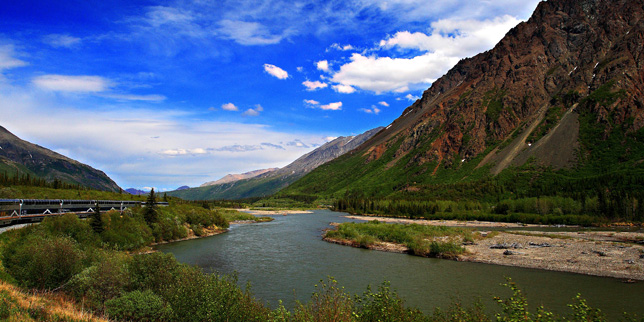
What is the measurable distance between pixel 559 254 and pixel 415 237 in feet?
59.2

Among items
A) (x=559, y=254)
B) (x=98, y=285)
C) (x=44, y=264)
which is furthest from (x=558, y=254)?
(x=44, y=264)

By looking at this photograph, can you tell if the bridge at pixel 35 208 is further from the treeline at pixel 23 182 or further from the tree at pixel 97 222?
the treeline at pixel 23 182

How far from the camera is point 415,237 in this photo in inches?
1987

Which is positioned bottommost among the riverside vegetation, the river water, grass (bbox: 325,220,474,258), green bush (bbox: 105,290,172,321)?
the river water

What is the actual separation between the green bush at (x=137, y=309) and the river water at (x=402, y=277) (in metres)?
5.62

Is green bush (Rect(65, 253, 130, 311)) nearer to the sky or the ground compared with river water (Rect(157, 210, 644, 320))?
nearer to the sky

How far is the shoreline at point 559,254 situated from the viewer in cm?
3432

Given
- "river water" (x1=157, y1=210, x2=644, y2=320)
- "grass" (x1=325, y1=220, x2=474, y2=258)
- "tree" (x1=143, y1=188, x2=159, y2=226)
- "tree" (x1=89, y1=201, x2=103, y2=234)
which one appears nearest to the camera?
"river water" (x1=157, y1=210, x2=644, y2=320)

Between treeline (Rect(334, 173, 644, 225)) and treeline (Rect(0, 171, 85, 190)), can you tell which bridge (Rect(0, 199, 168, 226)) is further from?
treeline (Rect(334, 173, 644, 225))

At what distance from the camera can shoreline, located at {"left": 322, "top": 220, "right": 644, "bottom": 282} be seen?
3432 cm

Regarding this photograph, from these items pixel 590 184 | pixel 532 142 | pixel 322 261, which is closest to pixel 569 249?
pixel 322 261

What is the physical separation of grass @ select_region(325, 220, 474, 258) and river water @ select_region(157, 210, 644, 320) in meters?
2.50

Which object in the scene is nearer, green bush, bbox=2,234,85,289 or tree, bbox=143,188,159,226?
green bush, bbox=2,234,85,289

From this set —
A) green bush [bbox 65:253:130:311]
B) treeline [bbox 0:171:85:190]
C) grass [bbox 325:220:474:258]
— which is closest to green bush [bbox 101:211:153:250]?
green bush [bbox 65:253:130:311]
